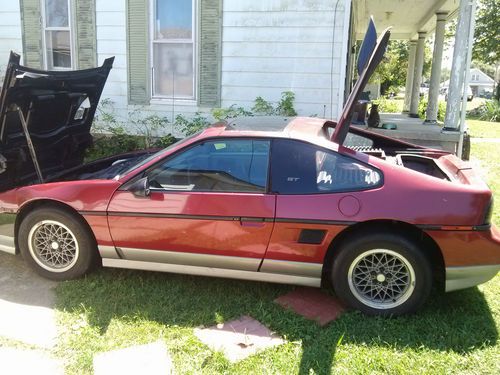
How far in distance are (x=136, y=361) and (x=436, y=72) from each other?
37.4ft

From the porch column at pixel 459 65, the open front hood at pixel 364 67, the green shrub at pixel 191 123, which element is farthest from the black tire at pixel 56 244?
the porch column at pixel 459 65

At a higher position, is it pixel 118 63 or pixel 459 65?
pixel 459 65

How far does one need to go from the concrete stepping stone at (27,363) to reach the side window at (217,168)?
53.9 inches

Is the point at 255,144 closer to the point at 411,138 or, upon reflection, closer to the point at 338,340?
the point at 338,340

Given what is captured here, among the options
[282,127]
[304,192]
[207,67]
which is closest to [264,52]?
[207,67]

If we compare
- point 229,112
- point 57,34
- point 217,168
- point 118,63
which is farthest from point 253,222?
point 57,34

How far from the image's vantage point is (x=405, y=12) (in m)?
11.9

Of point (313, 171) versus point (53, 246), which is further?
point (53, 246)

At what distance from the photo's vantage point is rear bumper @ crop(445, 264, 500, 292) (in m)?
3.21

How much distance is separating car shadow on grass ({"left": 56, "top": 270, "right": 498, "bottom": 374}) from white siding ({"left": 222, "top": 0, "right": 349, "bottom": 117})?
4347 mm

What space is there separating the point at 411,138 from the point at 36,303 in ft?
19.5

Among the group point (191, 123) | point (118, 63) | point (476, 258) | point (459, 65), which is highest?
point (459, 65)

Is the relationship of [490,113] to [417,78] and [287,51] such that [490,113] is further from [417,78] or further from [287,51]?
[287,51]

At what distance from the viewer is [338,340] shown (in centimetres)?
310
